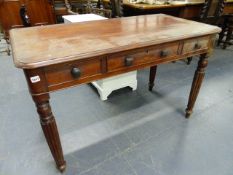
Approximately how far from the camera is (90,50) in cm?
89

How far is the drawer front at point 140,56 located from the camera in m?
0.99

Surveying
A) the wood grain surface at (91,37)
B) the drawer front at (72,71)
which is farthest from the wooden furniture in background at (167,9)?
the drawer front at (72,71)

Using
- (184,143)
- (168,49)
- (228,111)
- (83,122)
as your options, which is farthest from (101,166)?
(228,111)

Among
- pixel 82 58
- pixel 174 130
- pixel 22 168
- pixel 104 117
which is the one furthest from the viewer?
pixel 104 117

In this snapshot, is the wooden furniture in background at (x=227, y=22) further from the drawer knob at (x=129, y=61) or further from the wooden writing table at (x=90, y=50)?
the drawer knob at (x=129, y=61)

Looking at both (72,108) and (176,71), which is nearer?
(72,108)

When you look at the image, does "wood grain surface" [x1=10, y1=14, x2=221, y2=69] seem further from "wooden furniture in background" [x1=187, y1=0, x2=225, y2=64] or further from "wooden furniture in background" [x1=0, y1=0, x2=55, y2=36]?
"wooden furniture in background" [x1=0, y1=0, x2=55, y2=36]

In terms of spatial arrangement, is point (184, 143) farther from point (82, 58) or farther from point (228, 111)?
point (82, 58)

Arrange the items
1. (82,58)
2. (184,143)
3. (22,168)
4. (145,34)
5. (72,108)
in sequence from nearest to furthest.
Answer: (82,58) → (145,34) → (22,168) → (184,143) → (72,108)

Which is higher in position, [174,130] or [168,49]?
[168,49]

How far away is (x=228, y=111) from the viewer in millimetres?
1803

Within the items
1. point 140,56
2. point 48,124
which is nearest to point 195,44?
point 140,56

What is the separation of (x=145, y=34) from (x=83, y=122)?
0.96 meters

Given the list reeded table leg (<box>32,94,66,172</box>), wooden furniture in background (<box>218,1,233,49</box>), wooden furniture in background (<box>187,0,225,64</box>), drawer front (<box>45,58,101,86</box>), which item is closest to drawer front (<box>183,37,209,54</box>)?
drawer front (<box>45,58,101,86</box>)
